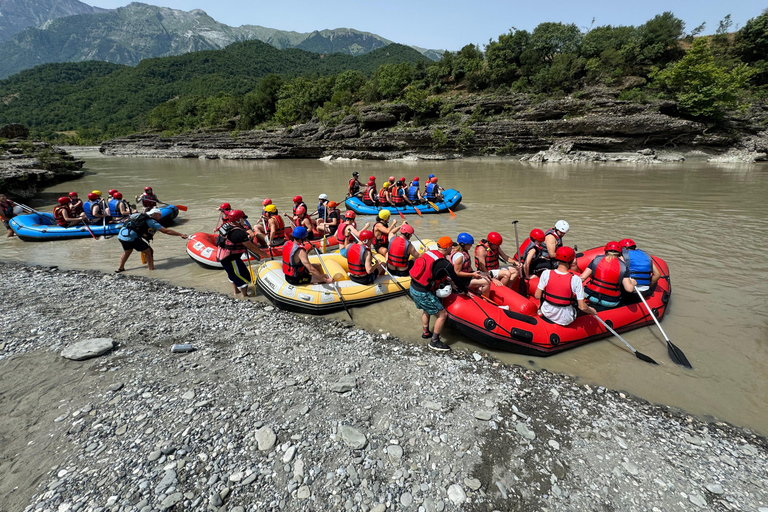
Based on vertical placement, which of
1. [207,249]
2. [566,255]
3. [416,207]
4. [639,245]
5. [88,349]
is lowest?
[88,349]

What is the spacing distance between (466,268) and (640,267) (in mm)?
2753

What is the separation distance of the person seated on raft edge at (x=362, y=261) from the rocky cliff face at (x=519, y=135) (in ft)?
88.4

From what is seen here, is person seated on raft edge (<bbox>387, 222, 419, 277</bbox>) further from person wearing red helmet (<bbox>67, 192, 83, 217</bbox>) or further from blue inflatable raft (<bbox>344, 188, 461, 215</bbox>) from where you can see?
person wearing red helmet (<bbox>67, 192, 83, 217</bbox>)

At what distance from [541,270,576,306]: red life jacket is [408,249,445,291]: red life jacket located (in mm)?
1391

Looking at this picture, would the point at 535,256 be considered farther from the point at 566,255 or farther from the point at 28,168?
the point at 28,168

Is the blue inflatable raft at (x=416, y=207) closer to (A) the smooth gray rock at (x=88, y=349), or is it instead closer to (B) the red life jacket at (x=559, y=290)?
(B) the red life jacket at (x=559, y=290)

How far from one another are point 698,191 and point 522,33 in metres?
35.7

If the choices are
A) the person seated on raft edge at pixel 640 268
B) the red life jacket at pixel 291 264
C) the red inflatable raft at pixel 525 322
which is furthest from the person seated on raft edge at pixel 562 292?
the red life jacket at pixel 291 264

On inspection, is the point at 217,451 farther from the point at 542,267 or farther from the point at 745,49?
the point at 745,49

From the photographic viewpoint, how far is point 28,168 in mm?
16000

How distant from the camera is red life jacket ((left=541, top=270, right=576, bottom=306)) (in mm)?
4234

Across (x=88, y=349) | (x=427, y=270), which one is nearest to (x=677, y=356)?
(x=427, y=270)

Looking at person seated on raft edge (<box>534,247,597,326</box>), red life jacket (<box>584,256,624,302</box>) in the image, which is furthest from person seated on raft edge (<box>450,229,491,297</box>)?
red life jacket (<box>584,256,624,302</box>)

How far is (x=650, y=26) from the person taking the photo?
123 feet
